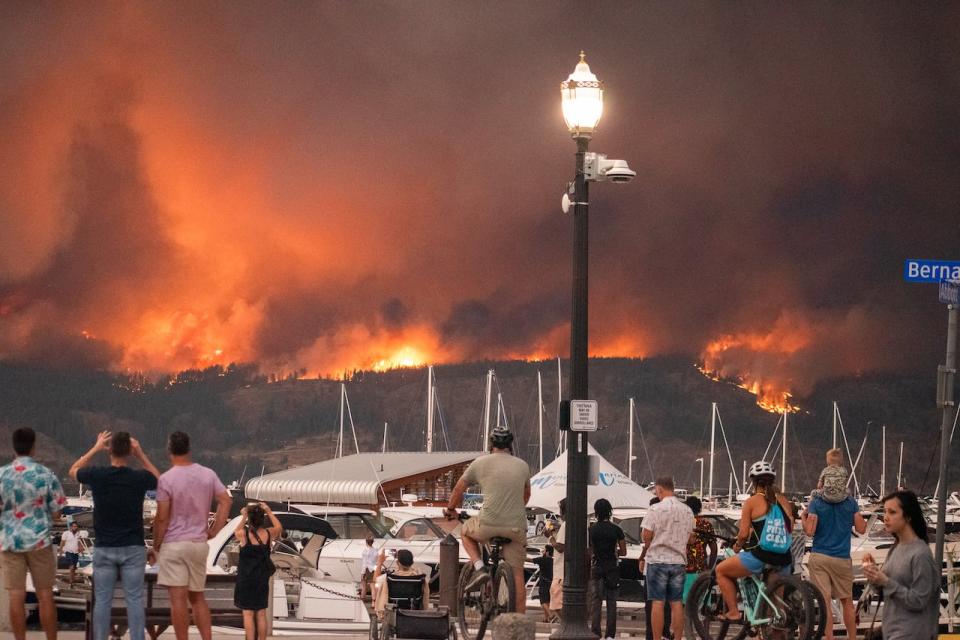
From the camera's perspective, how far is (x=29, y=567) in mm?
12602

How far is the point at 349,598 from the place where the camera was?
22.1 m

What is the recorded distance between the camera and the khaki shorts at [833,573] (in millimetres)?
15234

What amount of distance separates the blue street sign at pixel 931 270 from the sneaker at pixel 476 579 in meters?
5.74

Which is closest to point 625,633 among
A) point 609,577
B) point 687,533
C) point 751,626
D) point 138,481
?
point 609,577

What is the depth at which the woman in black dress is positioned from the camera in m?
14.0

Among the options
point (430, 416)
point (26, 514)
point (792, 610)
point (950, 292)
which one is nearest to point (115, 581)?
point (26, 514)

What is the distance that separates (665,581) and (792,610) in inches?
99.7

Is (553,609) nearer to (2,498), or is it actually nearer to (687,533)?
(687,533)

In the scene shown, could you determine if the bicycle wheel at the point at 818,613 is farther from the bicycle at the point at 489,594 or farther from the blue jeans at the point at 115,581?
the blue jeans at the point at 115,581

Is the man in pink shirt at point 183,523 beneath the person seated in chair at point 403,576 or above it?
above

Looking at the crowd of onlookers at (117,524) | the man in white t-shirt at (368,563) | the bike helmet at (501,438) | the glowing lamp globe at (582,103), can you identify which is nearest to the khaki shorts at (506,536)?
the bike helmet at (501,438)

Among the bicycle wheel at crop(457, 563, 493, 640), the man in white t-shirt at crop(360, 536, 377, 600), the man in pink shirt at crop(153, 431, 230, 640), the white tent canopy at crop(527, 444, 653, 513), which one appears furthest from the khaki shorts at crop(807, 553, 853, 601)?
the white tent canopy at crop(527, 444, 653, 513)

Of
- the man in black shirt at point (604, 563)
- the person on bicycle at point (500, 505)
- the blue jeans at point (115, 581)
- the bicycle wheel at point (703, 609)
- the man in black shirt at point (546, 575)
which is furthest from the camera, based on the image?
the man in black shirt at point (546, 575)

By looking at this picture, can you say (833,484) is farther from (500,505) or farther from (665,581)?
(500,505)
